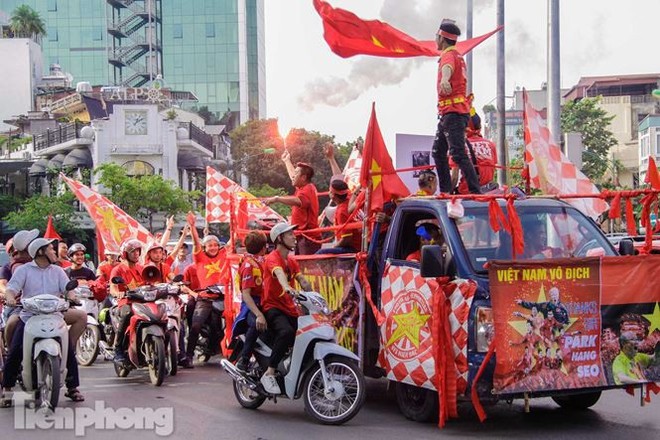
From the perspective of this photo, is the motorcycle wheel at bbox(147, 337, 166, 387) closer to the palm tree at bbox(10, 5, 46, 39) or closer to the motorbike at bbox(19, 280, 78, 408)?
the motorbike at bbox(19, 280, 78, 408)

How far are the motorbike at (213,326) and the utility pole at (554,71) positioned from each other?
8.81m

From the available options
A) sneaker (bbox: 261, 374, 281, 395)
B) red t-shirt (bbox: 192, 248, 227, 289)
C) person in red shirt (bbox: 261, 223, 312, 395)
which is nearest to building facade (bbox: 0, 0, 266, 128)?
red t-shirt (bbox: 192, 248, 227, 289)

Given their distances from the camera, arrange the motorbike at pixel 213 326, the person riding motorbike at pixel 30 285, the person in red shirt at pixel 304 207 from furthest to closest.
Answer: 1. the motorbike at pixel 213 326
2. the person in red shirt at pixel 304 207
3. the person riding motorbike at pixel 30 285

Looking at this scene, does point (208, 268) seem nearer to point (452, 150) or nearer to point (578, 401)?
point (452, 150)

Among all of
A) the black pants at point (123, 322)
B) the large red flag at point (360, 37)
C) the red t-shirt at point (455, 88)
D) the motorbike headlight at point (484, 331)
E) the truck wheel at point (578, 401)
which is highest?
the large red flag at point (360, 37)

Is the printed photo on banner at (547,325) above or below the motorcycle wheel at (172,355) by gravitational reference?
above

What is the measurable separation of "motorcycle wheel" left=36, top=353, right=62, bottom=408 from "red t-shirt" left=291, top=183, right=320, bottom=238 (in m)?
3.48

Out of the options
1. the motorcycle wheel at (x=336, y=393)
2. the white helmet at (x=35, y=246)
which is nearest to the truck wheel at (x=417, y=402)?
the motorcycle wheel at (x=336, y=393)

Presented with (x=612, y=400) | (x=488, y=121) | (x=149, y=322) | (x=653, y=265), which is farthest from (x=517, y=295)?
(x=488, y=121)

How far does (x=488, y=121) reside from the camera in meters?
105

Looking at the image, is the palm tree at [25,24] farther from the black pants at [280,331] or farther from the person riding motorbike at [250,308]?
the black pants at [280,331]

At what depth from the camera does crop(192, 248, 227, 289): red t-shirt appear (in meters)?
14.8

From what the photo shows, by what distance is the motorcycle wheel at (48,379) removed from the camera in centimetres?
1001

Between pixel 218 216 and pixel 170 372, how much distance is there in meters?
4.28
